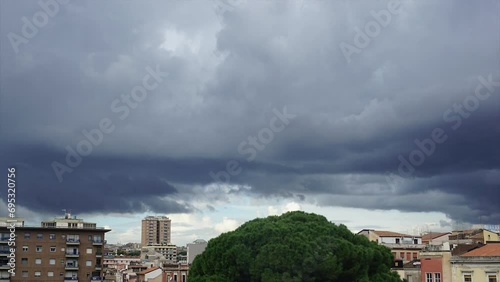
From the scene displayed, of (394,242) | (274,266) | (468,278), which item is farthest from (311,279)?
(394,242)

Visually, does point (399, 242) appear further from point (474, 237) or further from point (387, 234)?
point (474, 237)

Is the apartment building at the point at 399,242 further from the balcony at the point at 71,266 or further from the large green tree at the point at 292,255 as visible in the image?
the balcony at the point at 71,266

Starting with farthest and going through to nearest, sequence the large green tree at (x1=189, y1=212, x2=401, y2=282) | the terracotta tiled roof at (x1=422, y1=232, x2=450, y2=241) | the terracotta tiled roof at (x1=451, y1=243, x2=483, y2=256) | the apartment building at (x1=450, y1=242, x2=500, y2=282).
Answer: the terracotta tiled roof at (x1=422, y1=232, x2=450, y2=241) < the terracotta tiled roof at (x1=451, y1=243, x2=483, y2=256) < the apartment building at (x1=450, y1=242, x2=500, y2=282) < the large green tree at (x1=189, y1=212, x2=401, y2=282)

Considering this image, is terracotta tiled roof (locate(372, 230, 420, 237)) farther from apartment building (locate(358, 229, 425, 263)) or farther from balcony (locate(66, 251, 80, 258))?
balcony (locate(66, 251, 80, 258))

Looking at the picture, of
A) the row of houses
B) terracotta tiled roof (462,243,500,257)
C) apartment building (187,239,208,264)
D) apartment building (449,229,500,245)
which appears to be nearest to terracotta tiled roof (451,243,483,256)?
the row of houses

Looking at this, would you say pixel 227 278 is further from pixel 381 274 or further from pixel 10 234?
pixel 10 234
